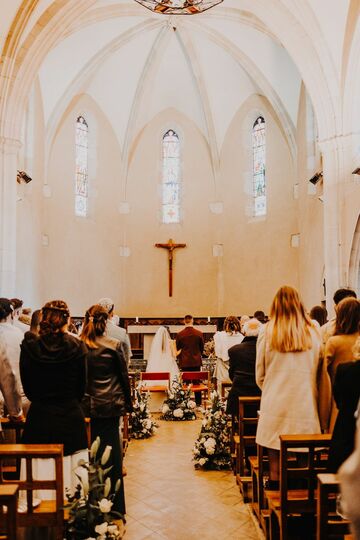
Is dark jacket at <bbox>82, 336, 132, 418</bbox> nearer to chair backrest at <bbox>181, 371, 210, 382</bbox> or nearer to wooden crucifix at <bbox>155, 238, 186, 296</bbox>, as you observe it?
chair backrest at <bbox>181, 371, 210, 382</bbox>

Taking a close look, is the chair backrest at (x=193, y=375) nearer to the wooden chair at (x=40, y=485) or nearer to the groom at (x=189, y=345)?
the groom at (x=189, y=345)

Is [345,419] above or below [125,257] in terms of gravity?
below

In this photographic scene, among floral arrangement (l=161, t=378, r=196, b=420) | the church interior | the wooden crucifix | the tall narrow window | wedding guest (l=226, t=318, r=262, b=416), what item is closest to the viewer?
wedding guest (l=226, t=318, r=262, b=416)

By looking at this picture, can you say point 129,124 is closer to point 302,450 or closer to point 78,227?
point 78,227

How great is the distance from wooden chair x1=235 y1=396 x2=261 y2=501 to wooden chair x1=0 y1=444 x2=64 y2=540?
2083mm

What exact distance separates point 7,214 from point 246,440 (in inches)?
283

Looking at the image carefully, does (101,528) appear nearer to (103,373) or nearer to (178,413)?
(103,373)

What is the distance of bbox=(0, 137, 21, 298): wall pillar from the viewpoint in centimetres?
1099

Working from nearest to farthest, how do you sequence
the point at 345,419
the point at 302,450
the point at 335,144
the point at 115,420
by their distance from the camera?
1. the point at 345,419
2. the point at 302,450
3. the point at 115,420
4. the point at 335,144

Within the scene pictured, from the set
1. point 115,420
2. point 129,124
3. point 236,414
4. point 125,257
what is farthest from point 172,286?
point 115,420

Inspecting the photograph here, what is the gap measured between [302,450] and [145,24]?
566 inches

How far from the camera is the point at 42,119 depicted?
16266 mm

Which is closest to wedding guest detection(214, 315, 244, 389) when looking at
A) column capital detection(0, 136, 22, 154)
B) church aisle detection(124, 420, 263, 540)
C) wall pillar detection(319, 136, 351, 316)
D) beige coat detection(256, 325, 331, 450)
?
church aisle detection(124, 420, 263, 540)

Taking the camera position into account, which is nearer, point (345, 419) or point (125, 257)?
point (345, 419)
